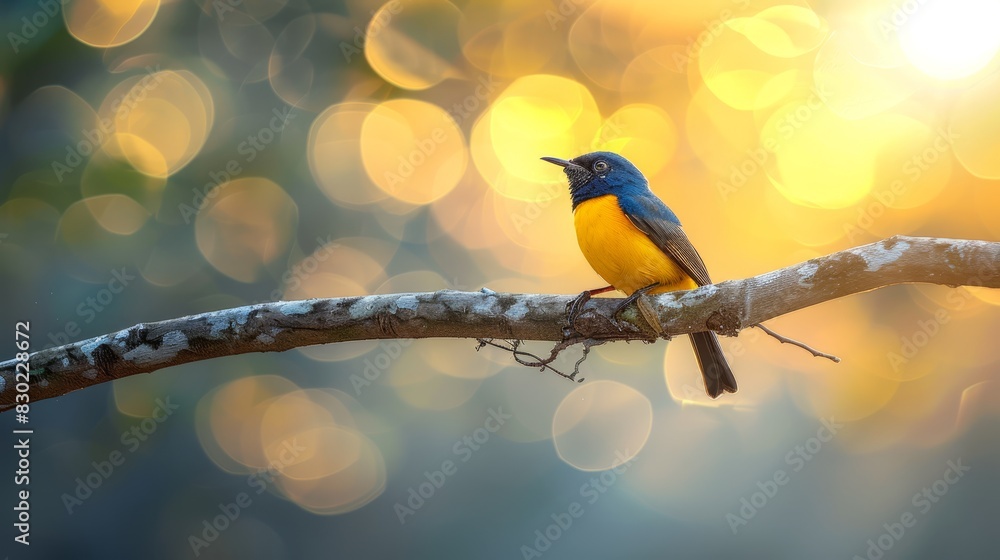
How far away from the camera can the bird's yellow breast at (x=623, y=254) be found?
14.9 feet

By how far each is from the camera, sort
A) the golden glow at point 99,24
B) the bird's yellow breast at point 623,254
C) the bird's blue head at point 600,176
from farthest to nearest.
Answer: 1. the golden glow at point 99,24
2. the bird's blue head at point 600,176
3. the bird's yellow breast at point 623,254

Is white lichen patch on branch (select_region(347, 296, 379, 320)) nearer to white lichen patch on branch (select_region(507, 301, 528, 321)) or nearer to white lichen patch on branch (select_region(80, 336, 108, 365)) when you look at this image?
white lichen patch on branch (select_region(507, 301, 528, 321))

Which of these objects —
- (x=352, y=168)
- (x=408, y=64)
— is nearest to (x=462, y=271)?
(x=352, y=168)

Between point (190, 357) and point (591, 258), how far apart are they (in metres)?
2.32

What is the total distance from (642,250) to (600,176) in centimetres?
92

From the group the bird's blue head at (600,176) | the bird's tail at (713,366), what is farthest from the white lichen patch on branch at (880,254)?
the bird's blue head at (600,176)

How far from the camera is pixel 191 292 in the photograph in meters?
12.0

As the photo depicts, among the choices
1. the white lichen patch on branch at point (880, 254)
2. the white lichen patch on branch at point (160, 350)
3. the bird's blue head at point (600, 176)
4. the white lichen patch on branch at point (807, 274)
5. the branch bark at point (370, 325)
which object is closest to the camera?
the white lichen patch on branch at point (880, 254)

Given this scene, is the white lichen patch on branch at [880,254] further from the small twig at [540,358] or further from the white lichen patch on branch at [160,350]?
the white lichen patch on branch at [160,350]

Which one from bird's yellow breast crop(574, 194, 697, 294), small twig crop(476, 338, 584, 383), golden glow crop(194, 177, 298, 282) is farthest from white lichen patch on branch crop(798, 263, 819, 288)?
golden glow crop(194, 177, 298, 282)

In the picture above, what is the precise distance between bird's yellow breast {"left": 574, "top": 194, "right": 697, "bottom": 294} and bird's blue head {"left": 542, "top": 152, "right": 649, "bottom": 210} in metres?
0.28

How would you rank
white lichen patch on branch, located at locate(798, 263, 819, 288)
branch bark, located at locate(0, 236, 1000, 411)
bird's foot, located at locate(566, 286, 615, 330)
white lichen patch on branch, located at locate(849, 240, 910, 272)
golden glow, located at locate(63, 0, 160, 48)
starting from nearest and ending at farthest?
white lichen patch on branch, located at locate(849, 240, 910, 272), white lichen patch on branch, located at locate(798, 263, 819, 288), branch bark, located at locate(0, 236, 1000, 411), bird's foot, located at locate(566, 286, 615, 330), golden glow, located at locate(63, 0, 160, 48)

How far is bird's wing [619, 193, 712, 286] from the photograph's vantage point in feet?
15.3

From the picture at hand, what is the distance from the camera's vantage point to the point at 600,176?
17.4ft
